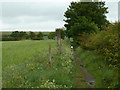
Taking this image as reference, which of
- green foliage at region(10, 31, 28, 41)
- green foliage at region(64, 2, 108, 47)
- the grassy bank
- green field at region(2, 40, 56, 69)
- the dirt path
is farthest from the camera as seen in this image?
green foliage at region(10, 31, 28, 41)

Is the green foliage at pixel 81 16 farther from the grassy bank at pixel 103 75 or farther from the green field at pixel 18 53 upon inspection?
the grassy bank at pixel 103 75

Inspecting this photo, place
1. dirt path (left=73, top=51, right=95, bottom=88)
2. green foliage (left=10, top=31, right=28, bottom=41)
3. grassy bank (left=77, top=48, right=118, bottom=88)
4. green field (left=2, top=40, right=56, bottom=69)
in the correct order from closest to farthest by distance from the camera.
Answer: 1. grassy bank (left=77, top=48, right=118, bottom=88)
2. dirt path (left=73, top=51, right=95, bottom=88)
3. green field (left=2, top=40, right=56, bottom=69)
4. green foliage (left=10, top=31, right=28, bottom=41)

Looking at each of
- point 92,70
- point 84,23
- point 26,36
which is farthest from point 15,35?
point 92,70

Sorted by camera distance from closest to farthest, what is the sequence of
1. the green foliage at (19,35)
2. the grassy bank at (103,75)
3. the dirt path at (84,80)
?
the grassy bank at (103,75)
the dirt path at (84,80)
the green foliage at (19,35)

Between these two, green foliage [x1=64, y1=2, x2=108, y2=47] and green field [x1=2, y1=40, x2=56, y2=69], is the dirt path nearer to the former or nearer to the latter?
green field [x1=2, y1=40, x2=56, y2=69]

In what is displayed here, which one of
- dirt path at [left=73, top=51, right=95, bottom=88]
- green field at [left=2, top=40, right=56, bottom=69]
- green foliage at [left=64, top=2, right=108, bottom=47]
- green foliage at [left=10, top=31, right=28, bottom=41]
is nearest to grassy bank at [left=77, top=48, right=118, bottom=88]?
dirt path at [left=73, top=51, right=95, bottom=88]

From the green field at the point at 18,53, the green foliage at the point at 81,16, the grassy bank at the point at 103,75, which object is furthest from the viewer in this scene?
the green foliage at the point at 81,16

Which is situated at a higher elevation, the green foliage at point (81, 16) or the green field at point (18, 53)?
the green foliage at point (81, 16)

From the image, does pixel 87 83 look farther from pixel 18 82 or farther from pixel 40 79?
pixel 18 82

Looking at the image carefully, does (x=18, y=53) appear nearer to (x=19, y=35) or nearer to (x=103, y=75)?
(x=103, y=75)

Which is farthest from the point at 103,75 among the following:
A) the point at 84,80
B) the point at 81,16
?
the point at 81,16

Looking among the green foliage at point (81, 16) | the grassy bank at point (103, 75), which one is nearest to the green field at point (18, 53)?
the green foliage at point (81, 16)

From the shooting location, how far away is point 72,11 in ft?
139

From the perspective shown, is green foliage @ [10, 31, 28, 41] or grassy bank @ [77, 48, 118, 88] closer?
grassy bank @ [77, 48, 118, 88]
